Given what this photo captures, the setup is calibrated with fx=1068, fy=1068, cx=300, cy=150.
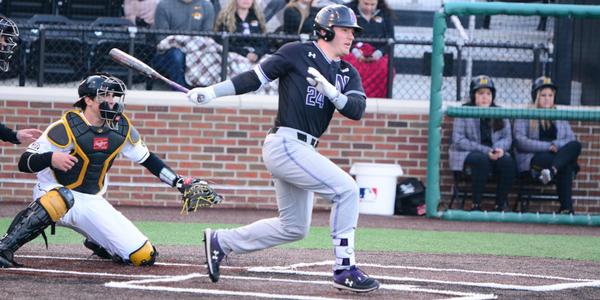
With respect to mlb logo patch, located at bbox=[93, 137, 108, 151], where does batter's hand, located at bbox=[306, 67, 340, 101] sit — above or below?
above

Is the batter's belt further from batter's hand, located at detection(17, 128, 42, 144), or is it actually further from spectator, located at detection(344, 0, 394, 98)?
spectator, located at detection(344, 0, 394, 98)

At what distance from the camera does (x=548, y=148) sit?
1167cm

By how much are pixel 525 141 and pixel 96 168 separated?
235 inches

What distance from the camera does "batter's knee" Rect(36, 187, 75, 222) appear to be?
266 inches

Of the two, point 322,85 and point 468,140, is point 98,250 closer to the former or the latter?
point 322,85

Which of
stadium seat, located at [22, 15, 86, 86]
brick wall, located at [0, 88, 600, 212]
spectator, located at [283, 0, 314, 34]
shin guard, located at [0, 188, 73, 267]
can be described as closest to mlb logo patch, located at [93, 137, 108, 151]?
shin guard, located at [0, 188, 73, 267]

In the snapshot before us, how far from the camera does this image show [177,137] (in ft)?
39.8

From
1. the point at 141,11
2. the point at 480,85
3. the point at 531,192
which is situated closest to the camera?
the point at 480,85

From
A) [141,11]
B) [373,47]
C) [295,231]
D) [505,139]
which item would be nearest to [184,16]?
[141,11]

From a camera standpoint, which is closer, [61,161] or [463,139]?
[61,161]

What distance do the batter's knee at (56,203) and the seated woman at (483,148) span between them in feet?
19.3

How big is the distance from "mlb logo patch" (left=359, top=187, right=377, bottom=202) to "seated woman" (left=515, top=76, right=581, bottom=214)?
5.30ft

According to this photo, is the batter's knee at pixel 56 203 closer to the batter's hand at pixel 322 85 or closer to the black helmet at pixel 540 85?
the batter's hand at pixel 322 85

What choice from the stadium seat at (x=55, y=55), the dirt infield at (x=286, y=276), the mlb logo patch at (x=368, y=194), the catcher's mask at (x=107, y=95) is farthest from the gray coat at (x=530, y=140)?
the catcher's mask at (x=107, y=95)
